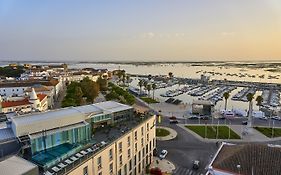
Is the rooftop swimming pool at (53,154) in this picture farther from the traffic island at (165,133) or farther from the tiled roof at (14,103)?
the tiled roof at (14,103)

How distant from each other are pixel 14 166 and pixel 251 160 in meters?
17.9

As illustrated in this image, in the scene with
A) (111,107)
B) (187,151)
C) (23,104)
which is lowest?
(187,151)

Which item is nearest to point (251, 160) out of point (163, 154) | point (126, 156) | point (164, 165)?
point (126, 156)

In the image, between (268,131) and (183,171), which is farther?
(268,131)

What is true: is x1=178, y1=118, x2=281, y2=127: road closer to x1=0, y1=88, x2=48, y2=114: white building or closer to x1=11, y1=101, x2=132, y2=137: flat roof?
x1=0, y1=88, x2=48, y2=114: white building

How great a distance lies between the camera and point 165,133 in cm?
4797

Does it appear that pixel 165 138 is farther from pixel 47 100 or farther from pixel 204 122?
pixel 47 100

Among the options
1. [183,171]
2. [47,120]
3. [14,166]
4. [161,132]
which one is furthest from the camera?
[161,132]

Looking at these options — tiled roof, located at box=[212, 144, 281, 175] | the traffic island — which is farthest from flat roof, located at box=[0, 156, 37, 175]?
the traffic island

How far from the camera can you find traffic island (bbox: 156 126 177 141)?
1797 inches

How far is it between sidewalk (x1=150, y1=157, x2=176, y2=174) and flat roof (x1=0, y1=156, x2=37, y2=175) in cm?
2086

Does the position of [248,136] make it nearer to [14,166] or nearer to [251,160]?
[251,160]

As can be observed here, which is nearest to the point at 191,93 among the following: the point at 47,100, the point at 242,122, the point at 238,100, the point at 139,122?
the point at 238,100

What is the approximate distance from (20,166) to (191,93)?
89671 millimetres
